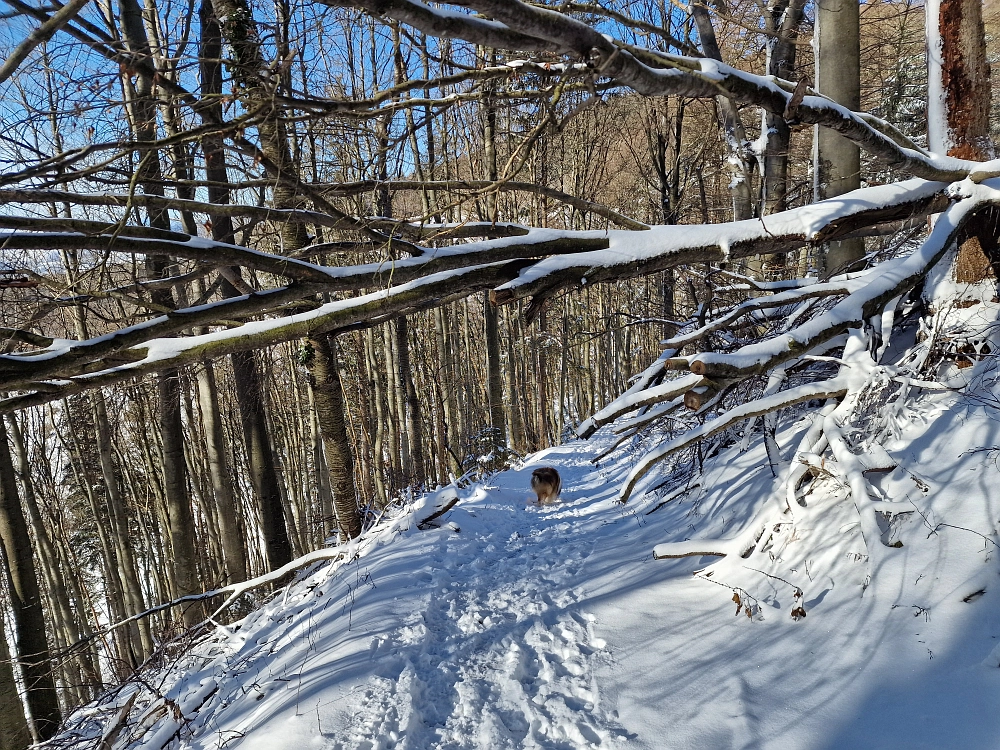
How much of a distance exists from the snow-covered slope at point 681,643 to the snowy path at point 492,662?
1cm

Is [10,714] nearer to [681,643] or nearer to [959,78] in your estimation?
[681,643]

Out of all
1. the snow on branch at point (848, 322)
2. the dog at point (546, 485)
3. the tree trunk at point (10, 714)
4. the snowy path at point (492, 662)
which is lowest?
the tree trunk at point (10, 714)

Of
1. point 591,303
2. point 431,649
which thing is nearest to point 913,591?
point 431,649

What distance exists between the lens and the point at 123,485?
13.6 metres

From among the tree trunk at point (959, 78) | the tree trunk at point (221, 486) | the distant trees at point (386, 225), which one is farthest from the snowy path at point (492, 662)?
the tree trunk at point (221, 486)

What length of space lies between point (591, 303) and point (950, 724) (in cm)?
2081

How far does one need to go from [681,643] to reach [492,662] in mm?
1186

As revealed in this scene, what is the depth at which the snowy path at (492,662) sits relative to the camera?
2635 mm

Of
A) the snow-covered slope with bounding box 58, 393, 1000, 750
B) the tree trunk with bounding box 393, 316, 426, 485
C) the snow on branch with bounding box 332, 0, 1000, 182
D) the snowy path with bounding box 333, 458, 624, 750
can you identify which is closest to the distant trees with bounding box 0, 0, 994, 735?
the snow on branch with bounding box 332, 0, 1000, 182

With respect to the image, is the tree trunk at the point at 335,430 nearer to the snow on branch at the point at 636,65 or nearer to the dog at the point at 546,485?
the dog at the point at 546,485

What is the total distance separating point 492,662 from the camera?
129 inches

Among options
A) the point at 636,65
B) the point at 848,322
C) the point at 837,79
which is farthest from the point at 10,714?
the point at 837,79

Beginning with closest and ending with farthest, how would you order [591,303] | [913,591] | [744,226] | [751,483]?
[913,591] → [744,226] → [751,483] → [591,303]

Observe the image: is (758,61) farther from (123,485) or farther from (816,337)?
(123,485)
